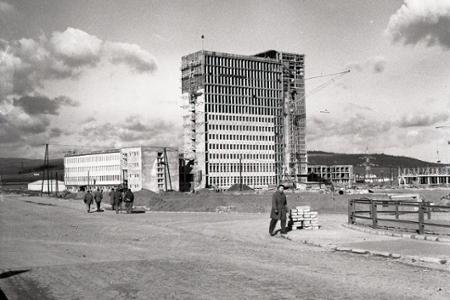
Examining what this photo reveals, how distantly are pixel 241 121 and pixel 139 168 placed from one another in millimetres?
44283

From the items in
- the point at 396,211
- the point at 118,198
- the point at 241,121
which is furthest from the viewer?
the point at 241,121

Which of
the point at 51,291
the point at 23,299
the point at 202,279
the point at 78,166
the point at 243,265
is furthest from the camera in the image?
the point at 78,166

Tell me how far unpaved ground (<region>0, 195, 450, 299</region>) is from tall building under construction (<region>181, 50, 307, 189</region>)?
116838 millimetres

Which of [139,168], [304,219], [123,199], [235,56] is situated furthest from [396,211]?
[235,56]

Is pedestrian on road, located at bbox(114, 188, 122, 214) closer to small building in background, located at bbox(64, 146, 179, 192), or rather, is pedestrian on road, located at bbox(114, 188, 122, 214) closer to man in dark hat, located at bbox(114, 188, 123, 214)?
man in dark hat, located at bbox(114, 188, 123, 214)

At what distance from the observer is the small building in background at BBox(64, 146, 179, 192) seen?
11281 centimetres

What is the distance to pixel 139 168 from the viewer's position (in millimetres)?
112625

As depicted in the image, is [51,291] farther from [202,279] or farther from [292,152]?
[292,152]

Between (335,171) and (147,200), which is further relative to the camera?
(335,171)

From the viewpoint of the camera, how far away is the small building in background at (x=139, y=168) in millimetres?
112812

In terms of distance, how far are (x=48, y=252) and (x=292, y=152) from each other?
148 metres

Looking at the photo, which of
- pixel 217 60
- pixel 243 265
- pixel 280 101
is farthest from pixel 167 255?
pixel 280 101

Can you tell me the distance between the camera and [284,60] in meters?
168

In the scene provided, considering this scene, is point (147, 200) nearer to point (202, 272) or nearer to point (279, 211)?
point (279, 211)
